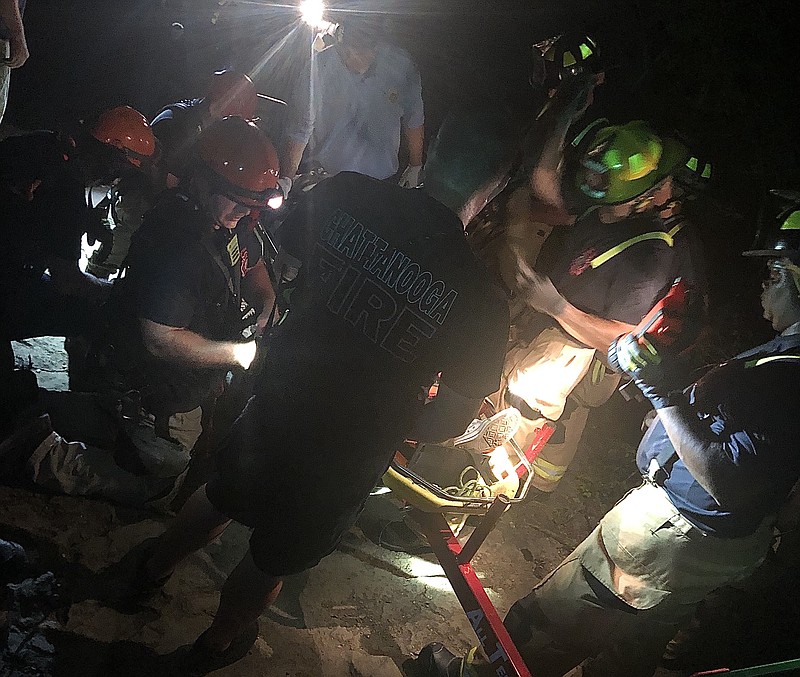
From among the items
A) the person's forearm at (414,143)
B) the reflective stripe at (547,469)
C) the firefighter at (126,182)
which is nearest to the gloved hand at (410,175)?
the person's forearm at (414,143)

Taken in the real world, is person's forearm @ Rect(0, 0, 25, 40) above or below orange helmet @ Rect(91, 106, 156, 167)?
above

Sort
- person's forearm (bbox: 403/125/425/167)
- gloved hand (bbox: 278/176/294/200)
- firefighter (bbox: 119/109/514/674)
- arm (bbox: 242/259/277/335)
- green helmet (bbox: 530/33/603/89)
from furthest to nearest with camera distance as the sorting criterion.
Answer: person's forearm (bbox: 403/125/425/167), gloved hand (bbox: 278/176/294/200), arm (bbox: 242/259/277/335), green helmet (bbox: 530/33/603/89), firefighter (bbox: 119/109/514/674)

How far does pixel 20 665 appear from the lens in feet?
8.14

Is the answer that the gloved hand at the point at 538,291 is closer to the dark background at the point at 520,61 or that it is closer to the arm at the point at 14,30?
the arm at the point at 14,30

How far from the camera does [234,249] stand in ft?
10.8

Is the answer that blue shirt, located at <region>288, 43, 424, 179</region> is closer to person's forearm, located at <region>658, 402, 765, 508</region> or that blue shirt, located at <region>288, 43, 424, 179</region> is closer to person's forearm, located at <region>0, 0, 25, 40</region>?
person's forearm, located at <region>0, 0, 25, 40</region>

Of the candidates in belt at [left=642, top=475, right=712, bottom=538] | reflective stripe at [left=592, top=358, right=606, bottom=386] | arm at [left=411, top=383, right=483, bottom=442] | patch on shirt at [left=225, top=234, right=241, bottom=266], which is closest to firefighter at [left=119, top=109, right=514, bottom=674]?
arm at [left=411, top=383, right=483, bottom=442]

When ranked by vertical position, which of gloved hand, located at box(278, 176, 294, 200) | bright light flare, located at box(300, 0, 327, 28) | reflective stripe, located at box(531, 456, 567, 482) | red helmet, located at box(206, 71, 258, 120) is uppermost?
bright light flare, located at box(300, 0, 327, 28)

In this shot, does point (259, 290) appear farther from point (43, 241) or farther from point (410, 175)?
point (410, 175)

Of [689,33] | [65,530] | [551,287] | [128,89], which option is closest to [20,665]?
[65,530]

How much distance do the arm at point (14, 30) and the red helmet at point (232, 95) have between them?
2952mm

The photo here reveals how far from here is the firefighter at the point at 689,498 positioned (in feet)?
7.41

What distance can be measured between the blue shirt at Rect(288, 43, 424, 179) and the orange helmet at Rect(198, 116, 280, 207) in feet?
6.34

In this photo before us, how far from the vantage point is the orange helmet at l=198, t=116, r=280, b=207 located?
9.92ft
